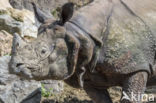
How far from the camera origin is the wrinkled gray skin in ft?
10.1

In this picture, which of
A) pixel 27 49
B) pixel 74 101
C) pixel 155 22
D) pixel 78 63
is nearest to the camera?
pixel 27 49

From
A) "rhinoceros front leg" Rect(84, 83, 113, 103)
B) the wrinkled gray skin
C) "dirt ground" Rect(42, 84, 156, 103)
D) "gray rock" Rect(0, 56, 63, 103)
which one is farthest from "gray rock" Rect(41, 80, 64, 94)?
the wrinkled gray skin

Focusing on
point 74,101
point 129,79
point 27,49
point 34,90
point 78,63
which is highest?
point 27,49

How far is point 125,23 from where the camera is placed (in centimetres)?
337

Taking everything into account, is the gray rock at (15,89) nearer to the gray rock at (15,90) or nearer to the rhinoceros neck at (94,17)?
the gray rock at (15,90)

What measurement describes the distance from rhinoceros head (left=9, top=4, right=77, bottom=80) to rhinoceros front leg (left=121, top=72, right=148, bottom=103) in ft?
1.98

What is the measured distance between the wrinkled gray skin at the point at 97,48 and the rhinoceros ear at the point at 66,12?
51 mm

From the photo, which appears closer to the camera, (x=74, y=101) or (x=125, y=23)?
(x=125, y=23)

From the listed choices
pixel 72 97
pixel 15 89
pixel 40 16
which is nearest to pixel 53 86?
pixel 72 97

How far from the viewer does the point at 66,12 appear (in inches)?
122

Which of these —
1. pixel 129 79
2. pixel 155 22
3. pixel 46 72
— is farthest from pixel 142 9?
pixel 46 72

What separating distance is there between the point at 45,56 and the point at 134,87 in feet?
3.19

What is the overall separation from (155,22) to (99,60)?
2.41ft

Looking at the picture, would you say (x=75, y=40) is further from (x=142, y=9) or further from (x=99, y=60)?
(x=142, y=9)
